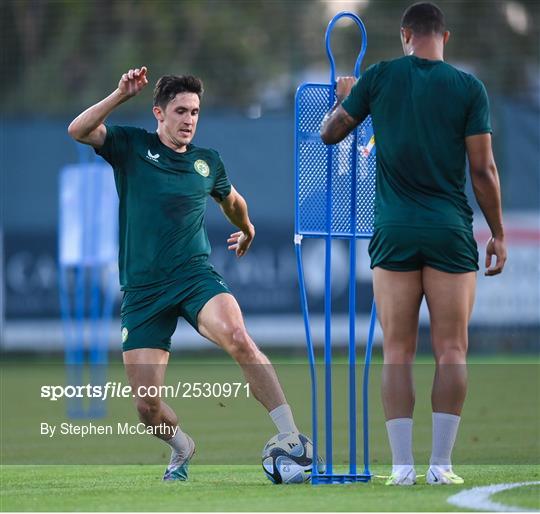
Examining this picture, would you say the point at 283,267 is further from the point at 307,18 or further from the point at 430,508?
the point at 430,508

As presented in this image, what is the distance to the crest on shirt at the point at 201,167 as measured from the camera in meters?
7.84

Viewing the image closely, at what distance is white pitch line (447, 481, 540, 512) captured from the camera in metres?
5.67

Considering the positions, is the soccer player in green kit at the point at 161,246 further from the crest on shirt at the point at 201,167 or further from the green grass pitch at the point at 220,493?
the green grass pitch at the point at 220,493

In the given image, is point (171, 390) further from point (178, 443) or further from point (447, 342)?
point (447, 342)

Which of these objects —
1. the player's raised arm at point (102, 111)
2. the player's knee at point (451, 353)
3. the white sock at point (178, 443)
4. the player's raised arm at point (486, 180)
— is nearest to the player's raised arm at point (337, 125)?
the player's raised arm at point (486, 180)

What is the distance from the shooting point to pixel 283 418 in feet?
23.6

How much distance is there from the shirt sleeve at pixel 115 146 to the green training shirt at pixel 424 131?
172 cm

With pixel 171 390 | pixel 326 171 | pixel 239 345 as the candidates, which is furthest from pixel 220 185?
pixel 171 390

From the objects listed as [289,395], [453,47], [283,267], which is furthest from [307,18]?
[289,395]

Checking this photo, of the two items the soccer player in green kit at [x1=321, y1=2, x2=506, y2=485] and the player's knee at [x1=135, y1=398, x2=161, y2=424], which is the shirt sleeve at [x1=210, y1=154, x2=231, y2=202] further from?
the soccer player in green kit at [x1=321, y1=2, x2=506, y2=485]

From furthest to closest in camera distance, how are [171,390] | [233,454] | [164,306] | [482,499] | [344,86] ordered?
[171,390] < [233,454] < [164,306] < [344,86] < [482,499]

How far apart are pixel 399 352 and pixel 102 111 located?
6.80ft

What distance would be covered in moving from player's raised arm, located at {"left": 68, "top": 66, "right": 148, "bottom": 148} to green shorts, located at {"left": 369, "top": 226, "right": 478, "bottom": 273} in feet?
5.19

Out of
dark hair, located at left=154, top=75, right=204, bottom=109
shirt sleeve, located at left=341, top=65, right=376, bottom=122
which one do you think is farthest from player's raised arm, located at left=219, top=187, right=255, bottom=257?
shirt sleeve, located at left=341, top=65, right=376, bottom=122
